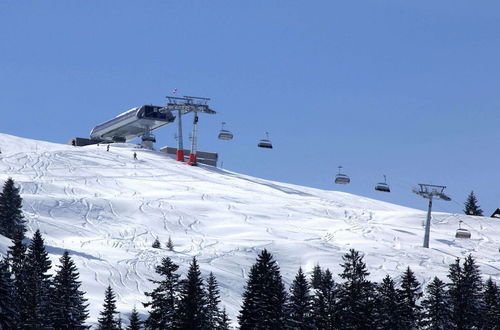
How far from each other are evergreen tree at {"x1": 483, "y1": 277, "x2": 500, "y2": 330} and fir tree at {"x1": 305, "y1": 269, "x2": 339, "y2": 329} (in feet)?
25.1

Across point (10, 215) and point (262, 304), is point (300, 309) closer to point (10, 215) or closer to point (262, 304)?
point (262, 304)

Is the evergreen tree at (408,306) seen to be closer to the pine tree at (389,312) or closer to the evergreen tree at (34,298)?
the pine tree at (389,312)

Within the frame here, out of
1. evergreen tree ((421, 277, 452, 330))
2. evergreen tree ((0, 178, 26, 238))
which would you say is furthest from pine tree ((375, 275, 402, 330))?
evergreen tree ((0, 178, 26, 238))

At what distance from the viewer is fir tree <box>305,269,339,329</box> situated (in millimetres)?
53794

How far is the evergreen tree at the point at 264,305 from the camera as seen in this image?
52500mm

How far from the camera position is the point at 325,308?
54.8 m

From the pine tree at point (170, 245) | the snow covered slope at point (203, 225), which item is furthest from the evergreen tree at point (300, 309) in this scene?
the pine tree at point (170, 245)

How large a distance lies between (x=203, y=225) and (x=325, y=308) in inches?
1330

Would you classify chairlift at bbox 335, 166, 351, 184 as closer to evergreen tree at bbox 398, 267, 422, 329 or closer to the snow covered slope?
the snow covered slope

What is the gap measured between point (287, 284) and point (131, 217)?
72.4ft

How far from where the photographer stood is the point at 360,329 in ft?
175

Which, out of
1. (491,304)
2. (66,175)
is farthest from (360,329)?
(66,175)

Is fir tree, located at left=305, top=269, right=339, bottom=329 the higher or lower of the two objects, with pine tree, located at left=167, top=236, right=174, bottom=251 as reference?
lower

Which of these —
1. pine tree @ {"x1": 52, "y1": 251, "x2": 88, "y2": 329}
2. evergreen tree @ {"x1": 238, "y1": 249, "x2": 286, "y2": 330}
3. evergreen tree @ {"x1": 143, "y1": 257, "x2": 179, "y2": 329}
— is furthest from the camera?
evergreen tree @ {"x1": 238, "y1": 249, "x2": 286, "y2": 330}
